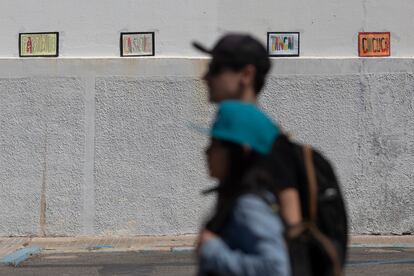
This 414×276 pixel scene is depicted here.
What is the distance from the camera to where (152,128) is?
1238 centimetres

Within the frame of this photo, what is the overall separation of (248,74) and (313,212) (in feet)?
1.56

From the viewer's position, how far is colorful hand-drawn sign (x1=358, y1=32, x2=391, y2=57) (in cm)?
1244

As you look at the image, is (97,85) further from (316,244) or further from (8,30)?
(316,244)

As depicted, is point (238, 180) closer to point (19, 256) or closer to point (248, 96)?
point (248, 96)

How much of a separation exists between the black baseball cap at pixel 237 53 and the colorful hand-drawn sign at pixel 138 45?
32.4 feet

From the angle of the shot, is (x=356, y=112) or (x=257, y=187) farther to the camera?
(x=356, y=112)

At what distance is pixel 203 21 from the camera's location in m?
12.5

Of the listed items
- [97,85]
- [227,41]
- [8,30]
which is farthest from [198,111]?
[227,41]

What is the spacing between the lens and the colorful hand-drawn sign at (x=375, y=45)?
490 inches

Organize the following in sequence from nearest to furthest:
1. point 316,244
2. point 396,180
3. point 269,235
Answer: point 269,235, point 316,244, point 396,180

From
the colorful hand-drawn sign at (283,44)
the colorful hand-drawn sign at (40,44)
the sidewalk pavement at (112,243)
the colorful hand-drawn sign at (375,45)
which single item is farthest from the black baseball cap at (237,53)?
the colorful hand-drawn sign at (40,44)

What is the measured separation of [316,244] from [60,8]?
34.6 feet

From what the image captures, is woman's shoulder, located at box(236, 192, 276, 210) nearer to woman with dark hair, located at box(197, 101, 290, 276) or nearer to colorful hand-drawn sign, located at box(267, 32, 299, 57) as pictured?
woman with dark hair, located at box(197, 101, 290, 276)

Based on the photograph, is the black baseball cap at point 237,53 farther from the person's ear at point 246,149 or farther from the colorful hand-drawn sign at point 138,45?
the colorful hand-drawn sign at point 138,45
